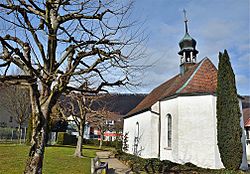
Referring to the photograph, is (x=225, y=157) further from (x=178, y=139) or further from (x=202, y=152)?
(x=178, y=139)

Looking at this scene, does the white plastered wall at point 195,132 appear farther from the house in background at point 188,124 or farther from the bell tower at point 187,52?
the bell tower at point 187,52

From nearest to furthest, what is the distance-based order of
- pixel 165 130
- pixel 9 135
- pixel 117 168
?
pixel 117 168
pixel 165 130
pixel 9 135

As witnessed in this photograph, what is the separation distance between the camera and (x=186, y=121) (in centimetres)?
A: 1616

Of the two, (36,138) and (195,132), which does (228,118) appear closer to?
(195,132)

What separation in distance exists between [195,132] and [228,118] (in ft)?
7.68

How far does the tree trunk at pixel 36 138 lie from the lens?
6609 mm

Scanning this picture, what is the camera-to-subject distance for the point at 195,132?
1578 centimetres

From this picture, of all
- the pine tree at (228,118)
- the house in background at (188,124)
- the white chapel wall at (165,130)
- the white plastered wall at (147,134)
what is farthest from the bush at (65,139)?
the pine tree at (228,118)

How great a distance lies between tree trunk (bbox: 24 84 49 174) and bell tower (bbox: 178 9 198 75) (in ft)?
54.4

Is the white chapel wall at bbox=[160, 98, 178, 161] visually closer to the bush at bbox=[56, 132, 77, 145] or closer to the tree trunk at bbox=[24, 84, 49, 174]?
the tree trunk at bbox=[24, 84, 49, 174]

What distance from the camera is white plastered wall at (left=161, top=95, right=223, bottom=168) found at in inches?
599

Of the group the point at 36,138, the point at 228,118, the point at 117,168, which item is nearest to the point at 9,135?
the point at 117,168

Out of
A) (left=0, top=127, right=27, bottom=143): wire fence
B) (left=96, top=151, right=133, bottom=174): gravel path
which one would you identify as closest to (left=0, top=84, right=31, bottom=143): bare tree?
(left=0, top=127, right=27, bottom=143): wire fence

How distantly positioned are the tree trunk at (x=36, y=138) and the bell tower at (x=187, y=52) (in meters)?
16.6
